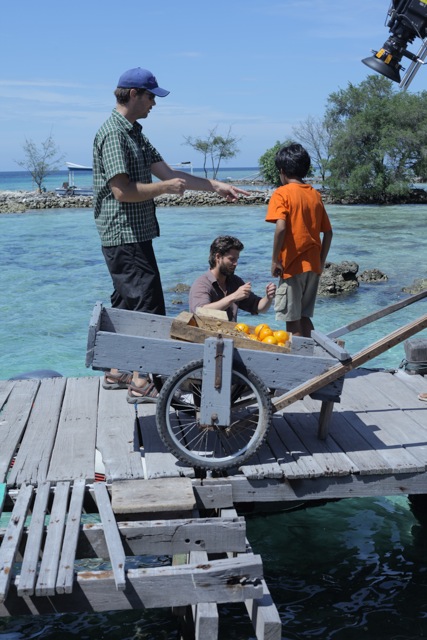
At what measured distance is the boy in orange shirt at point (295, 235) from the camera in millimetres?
6113

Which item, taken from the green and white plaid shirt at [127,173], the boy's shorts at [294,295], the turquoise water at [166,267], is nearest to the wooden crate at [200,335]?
the green and white plaid shirt at [127,173]

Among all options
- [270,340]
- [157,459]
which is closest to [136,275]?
[270,340]

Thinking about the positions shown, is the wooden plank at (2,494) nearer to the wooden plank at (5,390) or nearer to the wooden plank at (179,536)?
the wooden plank at (179,536)

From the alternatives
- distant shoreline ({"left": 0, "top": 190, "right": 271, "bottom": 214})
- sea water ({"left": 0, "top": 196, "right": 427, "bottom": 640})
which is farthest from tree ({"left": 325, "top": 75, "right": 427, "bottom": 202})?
sea water ({"left": 0, "top": 196, "right": 427, "bottom": 640})

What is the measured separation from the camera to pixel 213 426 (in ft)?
14.5

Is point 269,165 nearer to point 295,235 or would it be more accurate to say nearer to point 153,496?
point 295,235

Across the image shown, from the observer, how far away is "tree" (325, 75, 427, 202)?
2044 inches

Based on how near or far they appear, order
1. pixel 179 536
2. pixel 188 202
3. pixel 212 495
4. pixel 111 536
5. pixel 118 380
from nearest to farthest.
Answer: pixel 111 536 → pixel 179 536 → pixel 212 495 → pixel 118 380 → pixel 188 202

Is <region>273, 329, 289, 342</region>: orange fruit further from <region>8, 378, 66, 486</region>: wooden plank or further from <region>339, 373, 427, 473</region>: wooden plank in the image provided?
<region>8, 378, 66, 486</region>: wooden plank

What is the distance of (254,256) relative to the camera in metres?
25.9

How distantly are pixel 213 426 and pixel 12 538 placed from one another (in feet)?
3.96

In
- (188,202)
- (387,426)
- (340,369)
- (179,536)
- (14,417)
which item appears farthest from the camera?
(188,202)

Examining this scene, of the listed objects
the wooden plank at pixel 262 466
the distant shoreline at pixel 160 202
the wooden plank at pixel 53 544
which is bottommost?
the distant shoreline at pixel 160 202

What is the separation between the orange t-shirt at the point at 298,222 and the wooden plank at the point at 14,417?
2.16 m
